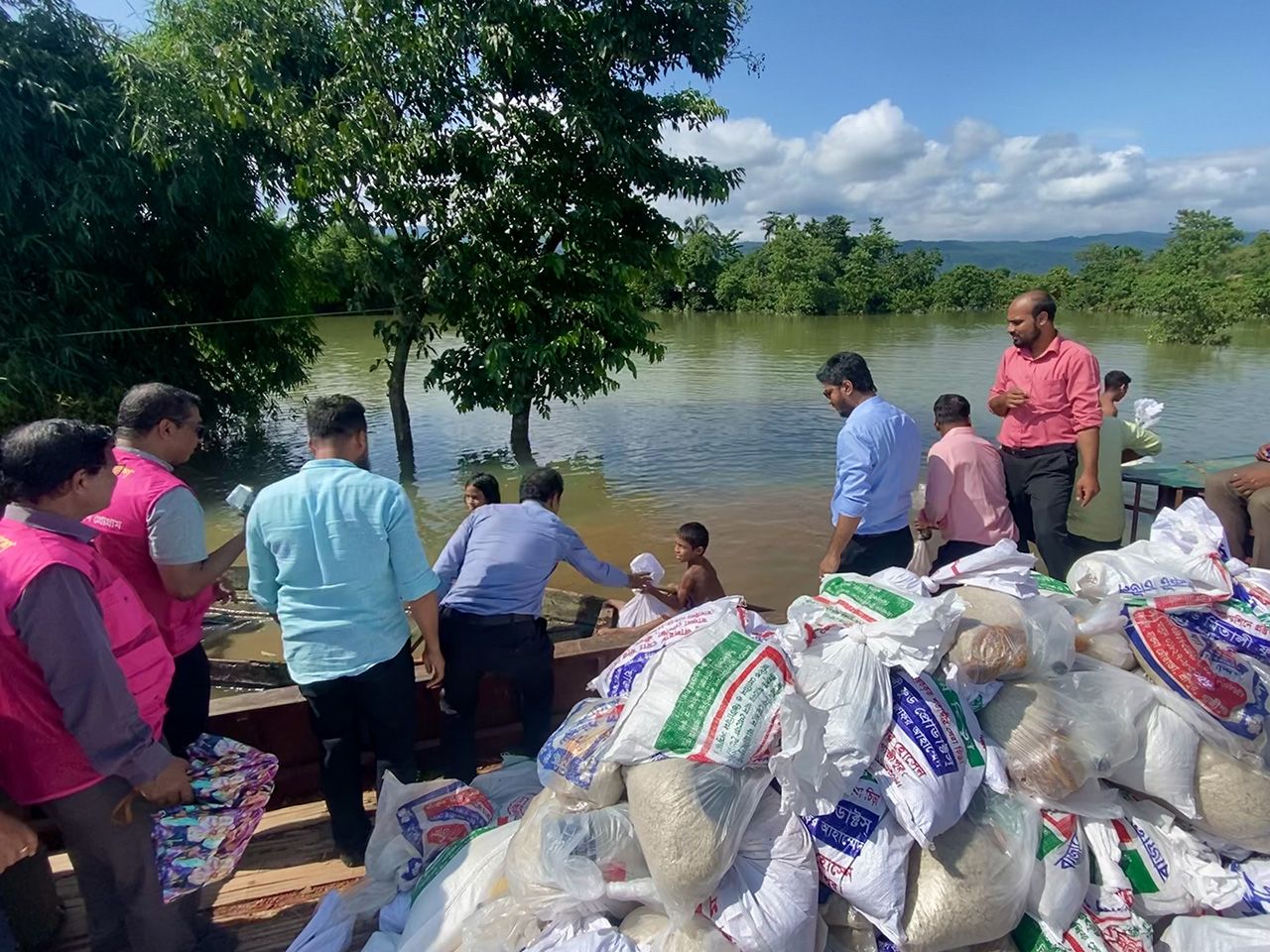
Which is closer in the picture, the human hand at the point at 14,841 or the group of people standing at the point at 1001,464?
the human hand at the point at 14,841

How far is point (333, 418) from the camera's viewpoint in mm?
2221

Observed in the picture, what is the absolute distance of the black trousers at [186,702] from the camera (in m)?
2.30

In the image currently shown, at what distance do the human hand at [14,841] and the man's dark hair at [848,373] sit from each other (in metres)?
2.95

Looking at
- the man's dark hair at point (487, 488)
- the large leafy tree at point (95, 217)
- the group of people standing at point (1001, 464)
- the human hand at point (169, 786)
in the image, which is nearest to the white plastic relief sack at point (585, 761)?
the human hand at point (169, 786)

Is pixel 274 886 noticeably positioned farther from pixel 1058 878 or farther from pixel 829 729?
pixel 1058 878

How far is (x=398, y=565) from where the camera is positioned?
227cm

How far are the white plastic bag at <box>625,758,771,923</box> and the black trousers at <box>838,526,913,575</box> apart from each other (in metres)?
1.87

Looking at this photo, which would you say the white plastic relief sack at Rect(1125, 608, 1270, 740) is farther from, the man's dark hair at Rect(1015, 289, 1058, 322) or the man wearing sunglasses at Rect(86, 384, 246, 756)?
the man wearing sunglasses at Rect(86, 384, 246, 756)

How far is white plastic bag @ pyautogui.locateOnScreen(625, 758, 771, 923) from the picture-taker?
1.59m

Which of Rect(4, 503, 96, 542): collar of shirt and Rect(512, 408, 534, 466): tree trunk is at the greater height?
Rect(4, 503, 96, 542): collar of shirt

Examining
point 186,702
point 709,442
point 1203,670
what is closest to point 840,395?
point 1203,670

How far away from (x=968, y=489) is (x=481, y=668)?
2.27m

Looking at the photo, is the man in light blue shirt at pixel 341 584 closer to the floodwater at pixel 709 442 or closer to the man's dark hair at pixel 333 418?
the man's dark hair at pixel 333 418

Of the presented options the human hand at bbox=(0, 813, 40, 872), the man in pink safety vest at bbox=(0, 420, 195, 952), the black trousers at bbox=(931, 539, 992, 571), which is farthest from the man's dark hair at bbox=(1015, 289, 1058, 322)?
the human hand at bbox=(0, 813, 40, 872)
